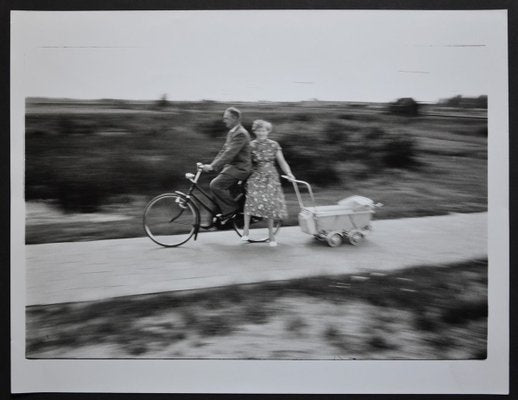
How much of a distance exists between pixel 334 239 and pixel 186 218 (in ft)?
2.90

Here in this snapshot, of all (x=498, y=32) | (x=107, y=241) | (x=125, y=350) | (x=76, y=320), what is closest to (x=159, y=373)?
(x=125, y=350)

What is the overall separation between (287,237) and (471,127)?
4.12 ft

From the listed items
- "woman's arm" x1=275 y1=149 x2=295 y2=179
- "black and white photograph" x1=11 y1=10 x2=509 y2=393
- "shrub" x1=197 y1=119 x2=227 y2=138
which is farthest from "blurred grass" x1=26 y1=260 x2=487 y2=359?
"shrub" x1=197 y1=119 x2=227 y2=138

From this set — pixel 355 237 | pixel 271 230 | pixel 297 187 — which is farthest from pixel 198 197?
pixel 355 237

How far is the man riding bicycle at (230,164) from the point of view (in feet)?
10.5

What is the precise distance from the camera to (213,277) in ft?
10.4

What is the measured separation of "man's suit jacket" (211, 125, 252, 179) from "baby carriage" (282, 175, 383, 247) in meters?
0.24

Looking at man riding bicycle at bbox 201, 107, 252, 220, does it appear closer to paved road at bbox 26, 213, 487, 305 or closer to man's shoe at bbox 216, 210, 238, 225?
man's shoe at bbox 216, 210, 238, 225

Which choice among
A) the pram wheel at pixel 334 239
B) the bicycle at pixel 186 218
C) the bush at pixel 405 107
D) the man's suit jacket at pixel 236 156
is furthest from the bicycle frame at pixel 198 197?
the bush at pixel 405 107

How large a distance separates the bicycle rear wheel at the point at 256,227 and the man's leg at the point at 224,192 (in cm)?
7

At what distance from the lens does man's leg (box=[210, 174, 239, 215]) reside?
10.7 feet

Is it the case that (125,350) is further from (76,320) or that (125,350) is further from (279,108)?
(279,108)

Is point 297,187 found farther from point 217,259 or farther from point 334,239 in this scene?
point 217,259

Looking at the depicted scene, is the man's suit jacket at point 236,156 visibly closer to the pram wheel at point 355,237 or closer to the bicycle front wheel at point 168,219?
the bicycle front wheel at point 168,219
